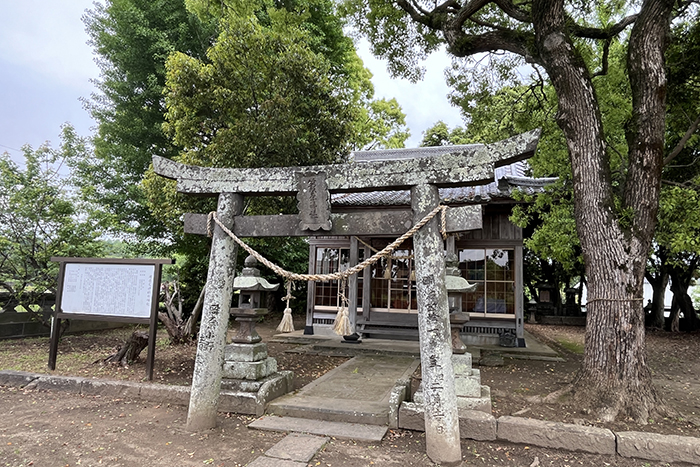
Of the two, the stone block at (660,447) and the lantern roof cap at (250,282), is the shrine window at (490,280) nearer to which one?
the stone block at (660,447)

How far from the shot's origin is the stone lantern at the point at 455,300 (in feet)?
15.6

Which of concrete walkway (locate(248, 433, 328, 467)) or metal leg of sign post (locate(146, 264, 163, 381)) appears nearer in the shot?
concrete walkway (locate(248, 433, 328, 467))

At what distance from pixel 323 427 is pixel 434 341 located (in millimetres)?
1735

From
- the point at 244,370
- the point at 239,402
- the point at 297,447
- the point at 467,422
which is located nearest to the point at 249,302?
the point at 244,370

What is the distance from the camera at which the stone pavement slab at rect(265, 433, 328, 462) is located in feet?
11.9

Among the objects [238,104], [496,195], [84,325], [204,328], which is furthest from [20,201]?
[496,195]

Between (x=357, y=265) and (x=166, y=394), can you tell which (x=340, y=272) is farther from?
(x=166, y=394)

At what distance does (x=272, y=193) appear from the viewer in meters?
4.59

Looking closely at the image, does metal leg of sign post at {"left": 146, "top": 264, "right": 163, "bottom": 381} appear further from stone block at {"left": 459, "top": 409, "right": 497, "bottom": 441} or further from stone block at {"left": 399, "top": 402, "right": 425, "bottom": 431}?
stone block at {"left": 459, "top": 409, "right": 497, "bottom": 441}

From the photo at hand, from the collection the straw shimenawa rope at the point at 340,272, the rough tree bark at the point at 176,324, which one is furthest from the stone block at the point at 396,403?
the rough tree bark at the point at 176,324

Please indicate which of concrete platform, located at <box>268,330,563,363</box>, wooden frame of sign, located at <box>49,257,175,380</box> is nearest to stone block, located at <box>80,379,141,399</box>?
wooden frame of sign, located at <box>49,257,175,380</box>

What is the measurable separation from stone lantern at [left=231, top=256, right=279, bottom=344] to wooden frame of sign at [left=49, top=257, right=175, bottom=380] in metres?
1.30

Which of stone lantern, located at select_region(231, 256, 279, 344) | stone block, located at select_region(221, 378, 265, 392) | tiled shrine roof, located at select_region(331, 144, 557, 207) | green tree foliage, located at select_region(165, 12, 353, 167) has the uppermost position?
green tree foliage, located at select_region(165, 12, 353, 167)

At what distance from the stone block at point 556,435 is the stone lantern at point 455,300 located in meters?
0.96
